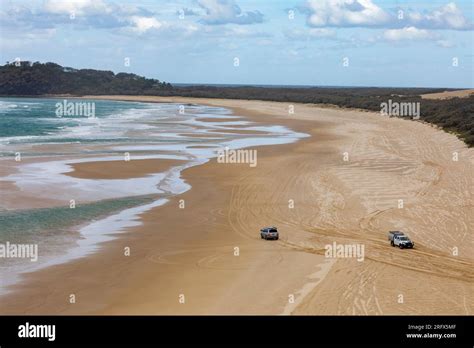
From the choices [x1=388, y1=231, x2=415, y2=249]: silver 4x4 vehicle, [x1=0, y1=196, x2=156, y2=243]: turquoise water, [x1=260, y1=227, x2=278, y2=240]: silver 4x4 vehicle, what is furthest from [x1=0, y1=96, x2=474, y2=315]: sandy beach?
[x1=0, y1=196, x2=156, y2=243]: turquoise water

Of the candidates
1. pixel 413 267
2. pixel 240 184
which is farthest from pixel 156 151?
pixel 413 267

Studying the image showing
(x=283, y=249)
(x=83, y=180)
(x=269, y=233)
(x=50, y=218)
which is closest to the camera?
(x=283, y=249)

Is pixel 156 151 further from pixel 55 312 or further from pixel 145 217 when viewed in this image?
pixel 55 312

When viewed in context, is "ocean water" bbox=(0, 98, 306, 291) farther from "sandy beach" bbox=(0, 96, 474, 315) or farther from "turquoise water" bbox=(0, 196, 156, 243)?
"sandy beach" bbox=(0, 96, 474, 315)

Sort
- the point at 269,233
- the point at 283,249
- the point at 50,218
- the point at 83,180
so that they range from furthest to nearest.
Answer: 1. the point at 83,180
2. the point at 50,218
3. the point at 269,233
4. the point at 283,249

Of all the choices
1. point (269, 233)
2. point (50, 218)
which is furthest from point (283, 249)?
point (50, 218)

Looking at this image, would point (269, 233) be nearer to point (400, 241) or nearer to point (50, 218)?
point (400, 241)
